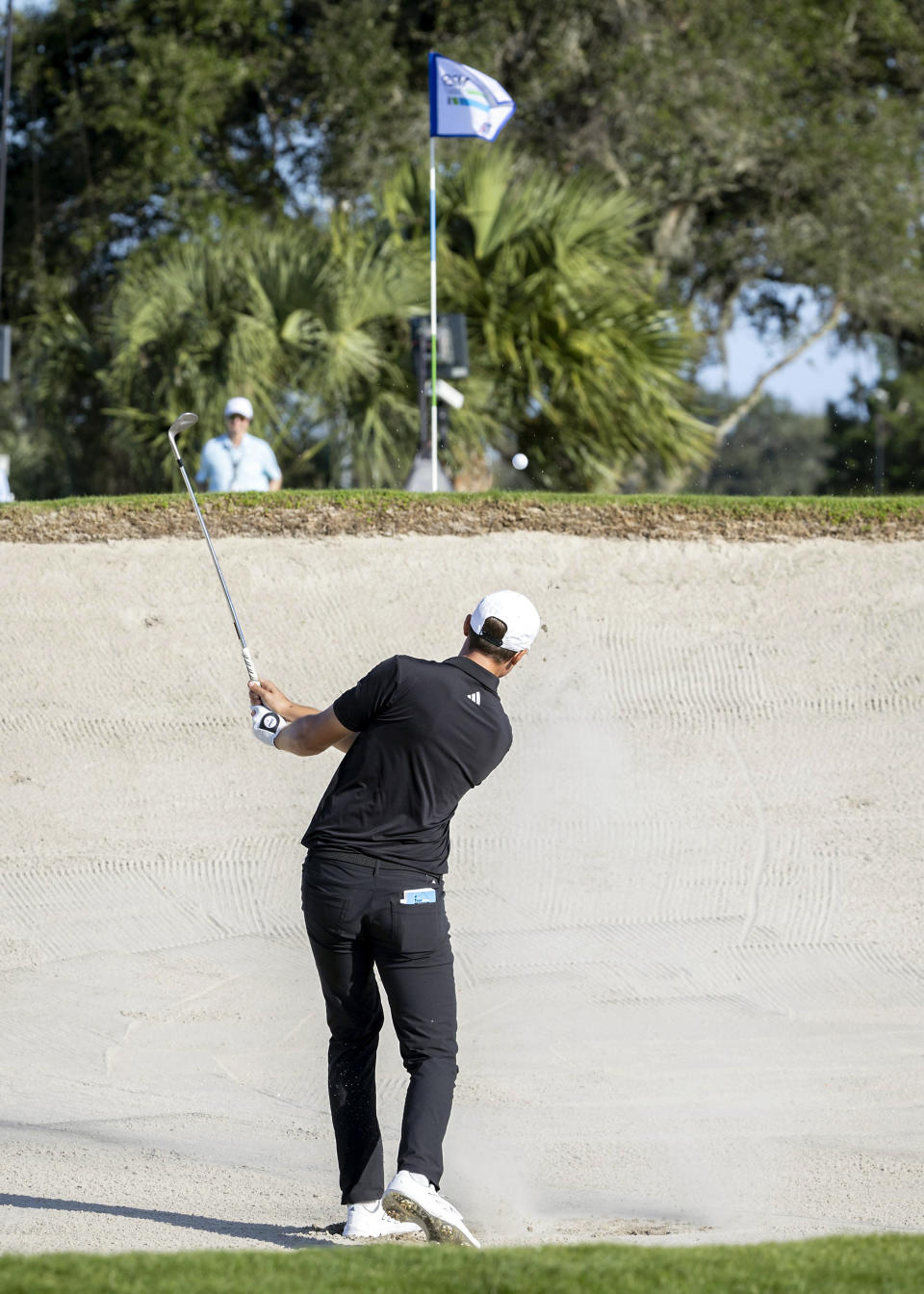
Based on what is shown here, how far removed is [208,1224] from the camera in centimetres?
464

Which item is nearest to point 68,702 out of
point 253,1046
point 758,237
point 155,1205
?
point 253,1046

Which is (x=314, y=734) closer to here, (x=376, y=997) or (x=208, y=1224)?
(x=376, y=997)

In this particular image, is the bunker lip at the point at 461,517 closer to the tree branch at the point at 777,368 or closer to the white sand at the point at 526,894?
the white sand at the point at 526,894

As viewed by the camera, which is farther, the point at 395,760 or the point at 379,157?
the point at 379,157

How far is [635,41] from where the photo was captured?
22453 millimetres

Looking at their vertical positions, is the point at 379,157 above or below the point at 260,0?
below

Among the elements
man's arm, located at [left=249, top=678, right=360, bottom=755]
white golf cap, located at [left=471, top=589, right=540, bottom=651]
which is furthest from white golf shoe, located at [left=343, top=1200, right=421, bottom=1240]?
white golf cap, located at [left=471, top=589, right=540, bottom=651]

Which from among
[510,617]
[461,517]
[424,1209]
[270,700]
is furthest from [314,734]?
[461,517]

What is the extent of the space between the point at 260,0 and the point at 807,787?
16.9 metres

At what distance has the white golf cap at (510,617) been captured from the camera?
15.4ft

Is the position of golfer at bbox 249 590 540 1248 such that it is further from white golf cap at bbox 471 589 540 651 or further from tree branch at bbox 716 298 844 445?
tree branch at bbox 716 298 844 445

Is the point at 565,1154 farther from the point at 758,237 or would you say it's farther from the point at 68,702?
the point at 758,237

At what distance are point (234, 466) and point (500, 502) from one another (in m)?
2.30

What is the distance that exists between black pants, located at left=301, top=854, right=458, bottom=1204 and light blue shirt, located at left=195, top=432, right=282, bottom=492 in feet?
26.4
